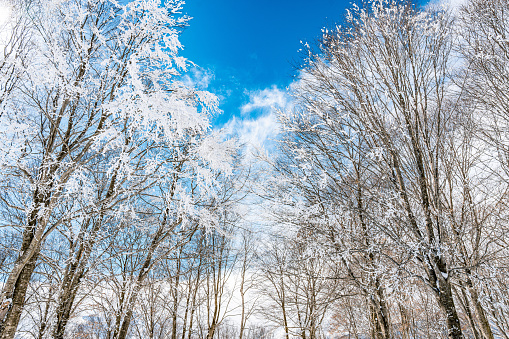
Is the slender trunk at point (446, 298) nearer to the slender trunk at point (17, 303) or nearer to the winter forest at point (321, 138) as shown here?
Answer: the winter forest at point (321, 138)

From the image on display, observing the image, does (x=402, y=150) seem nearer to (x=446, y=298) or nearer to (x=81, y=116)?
(x=446, y=298)

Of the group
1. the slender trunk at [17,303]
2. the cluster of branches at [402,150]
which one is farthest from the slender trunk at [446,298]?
the slender trunk at [17,303]

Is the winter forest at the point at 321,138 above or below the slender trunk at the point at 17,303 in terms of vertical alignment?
above

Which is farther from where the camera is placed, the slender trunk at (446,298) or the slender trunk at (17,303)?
the slender trunk at (17,303)

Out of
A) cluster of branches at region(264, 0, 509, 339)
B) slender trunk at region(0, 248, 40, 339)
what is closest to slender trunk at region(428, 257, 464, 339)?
cluster of branches at region(264, 0, 509, 339)

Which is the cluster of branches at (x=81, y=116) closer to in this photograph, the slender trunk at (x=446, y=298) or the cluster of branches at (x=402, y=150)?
the cluster of branches at (x=402, y=150)

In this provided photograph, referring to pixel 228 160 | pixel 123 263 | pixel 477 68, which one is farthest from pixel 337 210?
pixel 123 263

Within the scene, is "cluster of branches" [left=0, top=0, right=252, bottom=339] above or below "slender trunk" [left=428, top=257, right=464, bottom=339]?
above

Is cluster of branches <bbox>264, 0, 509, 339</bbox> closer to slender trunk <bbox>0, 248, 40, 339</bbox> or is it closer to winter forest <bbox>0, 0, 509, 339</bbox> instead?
winter forest <bbox>0, 0, 509, 339</bbox>

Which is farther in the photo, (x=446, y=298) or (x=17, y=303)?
(x=17, y=303)

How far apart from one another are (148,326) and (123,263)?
9.25 ft

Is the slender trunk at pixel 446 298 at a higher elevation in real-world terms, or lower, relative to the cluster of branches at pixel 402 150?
lower

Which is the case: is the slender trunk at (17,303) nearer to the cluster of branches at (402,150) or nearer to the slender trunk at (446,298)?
the cluster of branches at (402,150)

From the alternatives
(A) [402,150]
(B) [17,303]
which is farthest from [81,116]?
(A) [402,150]
